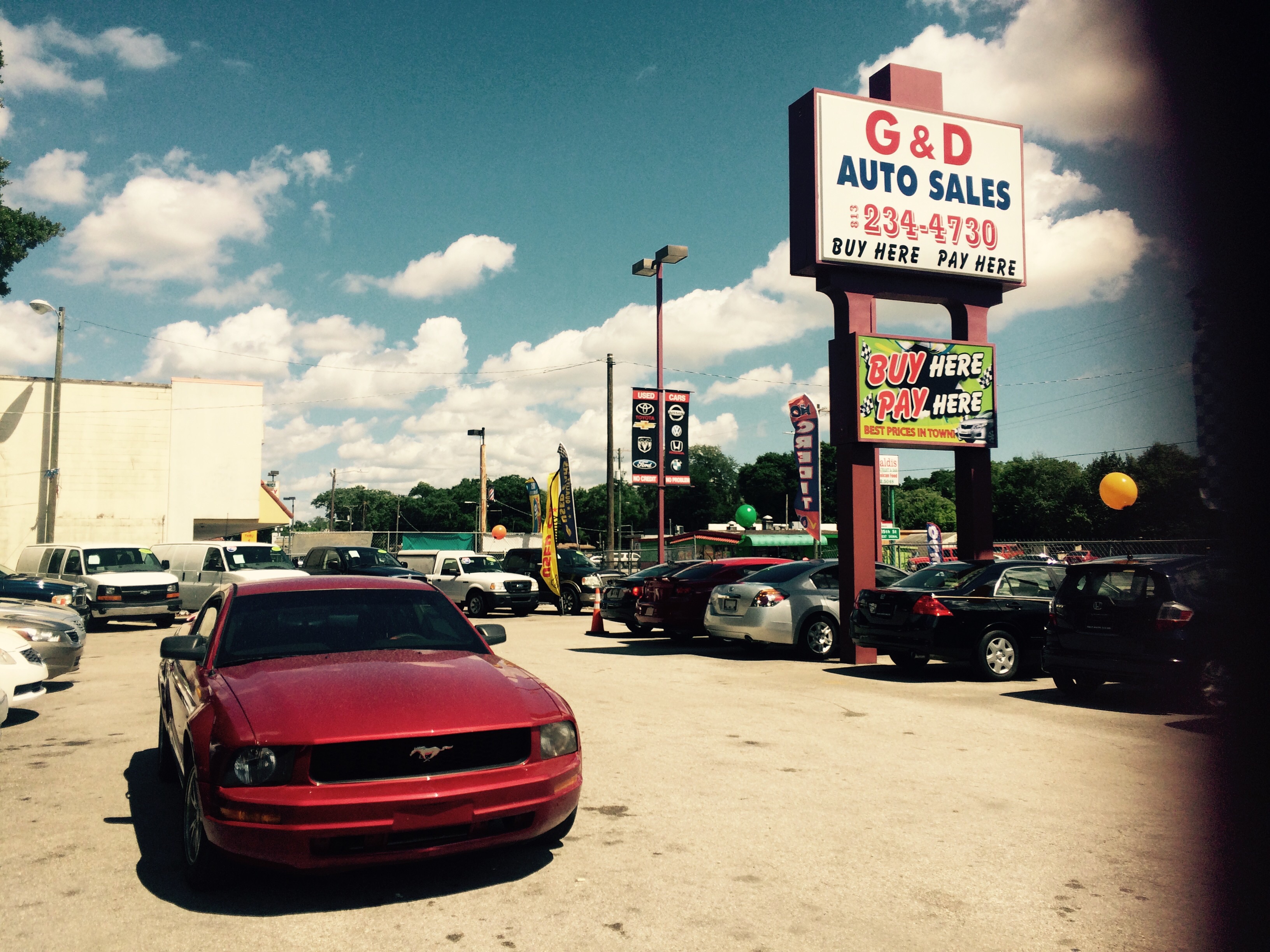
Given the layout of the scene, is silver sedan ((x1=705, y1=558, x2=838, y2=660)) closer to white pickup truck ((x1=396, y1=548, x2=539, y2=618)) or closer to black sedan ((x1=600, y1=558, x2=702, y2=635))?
black sedan ((x1=600, y1=558, x2=702, y2=635))

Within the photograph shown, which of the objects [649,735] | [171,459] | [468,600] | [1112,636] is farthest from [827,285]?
[171,459]

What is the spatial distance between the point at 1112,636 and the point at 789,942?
6.69m

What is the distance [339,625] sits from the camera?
5215mm

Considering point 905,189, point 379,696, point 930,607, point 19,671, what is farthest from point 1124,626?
point 19,671

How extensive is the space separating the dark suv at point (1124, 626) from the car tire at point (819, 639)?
161 inches

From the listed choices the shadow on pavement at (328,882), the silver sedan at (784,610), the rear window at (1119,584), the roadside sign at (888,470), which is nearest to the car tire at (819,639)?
the silver sedan at (784,610)

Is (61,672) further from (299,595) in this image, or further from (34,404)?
(34,404)

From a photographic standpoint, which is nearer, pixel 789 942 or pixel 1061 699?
pixel 789 942

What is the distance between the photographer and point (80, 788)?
5.91 m

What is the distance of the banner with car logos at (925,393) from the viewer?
45.0 feet

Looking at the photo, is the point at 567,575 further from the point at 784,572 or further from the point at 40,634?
the point at 40,634

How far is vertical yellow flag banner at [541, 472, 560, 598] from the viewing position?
24.5m

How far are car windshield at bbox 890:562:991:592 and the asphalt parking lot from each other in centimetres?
301

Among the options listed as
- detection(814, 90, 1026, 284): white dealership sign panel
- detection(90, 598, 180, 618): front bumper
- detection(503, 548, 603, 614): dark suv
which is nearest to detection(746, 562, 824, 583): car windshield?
detection(814, 90, 1026, 284): white dealership sign panel
